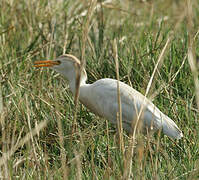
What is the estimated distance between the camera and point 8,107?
12.4 feet

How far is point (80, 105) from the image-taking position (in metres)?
4.10

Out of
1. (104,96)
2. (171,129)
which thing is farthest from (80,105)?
(171,129)

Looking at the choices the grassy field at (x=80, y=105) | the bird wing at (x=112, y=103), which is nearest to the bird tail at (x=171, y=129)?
the grassy field at (x=80, y=105)

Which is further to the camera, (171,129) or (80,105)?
(80,105)

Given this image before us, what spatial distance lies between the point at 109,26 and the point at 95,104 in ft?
6.11

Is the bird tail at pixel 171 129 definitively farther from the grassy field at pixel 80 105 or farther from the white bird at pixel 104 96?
the white bird at pixel 104 96

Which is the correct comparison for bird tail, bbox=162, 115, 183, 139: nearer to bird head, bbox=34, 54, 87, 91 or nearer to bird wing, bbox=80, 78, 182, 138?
bird wing, bbox=80, 78, 182, 138

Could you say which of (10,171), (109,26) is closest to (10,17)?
(109,26)

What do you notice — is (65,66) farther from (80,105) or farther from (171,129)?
(171,129)

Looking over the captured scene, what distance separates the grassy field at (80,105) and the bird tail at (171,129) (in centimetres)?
4

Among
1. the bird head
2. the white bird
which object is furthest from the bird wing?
the bird head

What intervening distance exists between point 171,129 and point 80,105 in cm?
94

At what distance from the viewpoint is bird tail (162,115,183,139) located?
134 inches

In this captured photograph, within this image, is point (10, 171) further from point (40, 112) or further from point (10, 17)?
point (10, 17)
